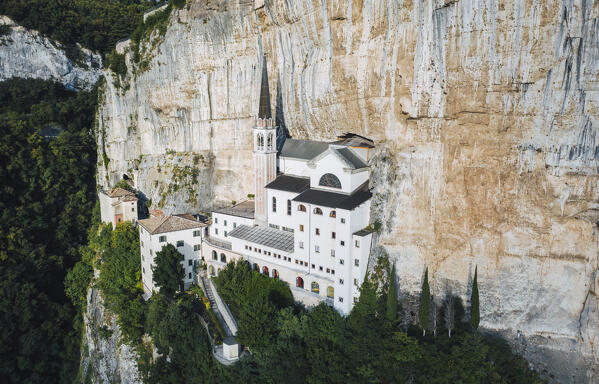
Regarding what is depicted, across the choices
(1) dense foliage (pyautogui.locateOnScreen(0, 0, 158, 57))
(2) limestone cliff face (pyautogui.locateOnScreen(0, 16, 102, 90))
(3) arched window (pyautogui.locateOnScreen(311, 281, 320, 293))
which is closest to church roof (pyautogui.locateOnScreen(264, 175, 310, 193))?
(3) arched window (pyautogui.locateOnScreen(311, 281, 320, 293))

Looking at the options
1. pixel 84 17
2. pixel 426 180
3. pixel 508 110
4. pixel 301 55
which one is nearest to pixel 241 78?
pixel 301 55

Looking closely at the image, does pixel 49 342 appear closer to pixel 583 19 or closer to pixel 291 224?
pixel 291 224

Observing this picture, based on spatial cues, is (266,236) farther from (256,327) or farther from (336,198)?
(256,327)

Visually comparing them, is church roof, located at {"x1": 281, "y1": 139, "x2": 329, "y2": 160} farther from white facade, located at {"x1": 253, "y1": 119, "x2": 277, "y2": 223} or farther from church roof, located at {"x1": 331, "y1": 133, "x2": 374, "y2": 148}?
church roof, located at {"x1": 331, "y1": 133, "x2": 374, "y2": 148}

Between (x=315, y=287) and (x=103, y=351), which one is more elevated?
(x=315, y=287)

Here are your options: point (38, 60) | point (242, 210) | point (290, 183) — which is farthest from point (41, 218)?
point (290, 183)

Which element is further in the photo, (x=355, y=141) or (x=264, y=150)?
(x=264, y=150)
